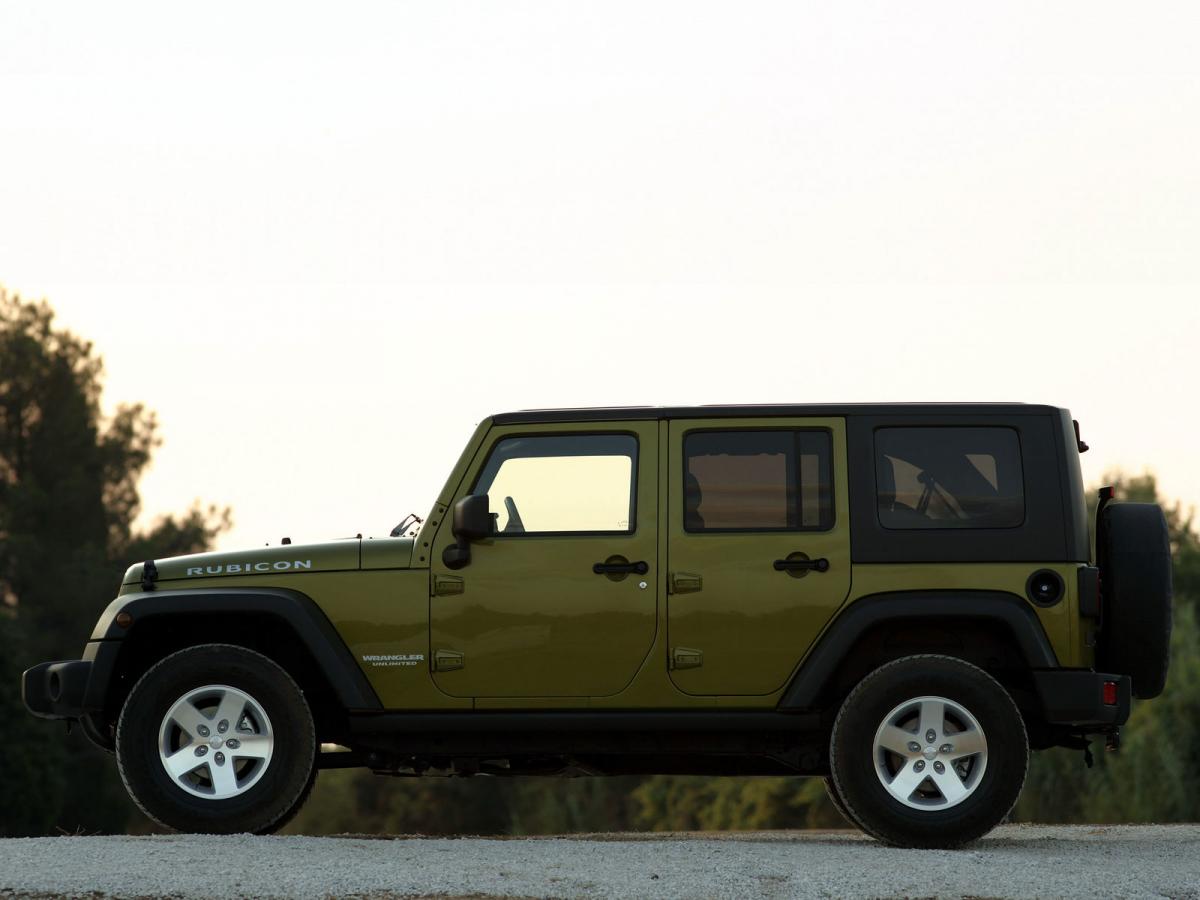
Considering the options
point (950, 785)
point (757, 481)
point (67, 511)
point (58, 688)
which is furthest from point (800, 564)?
point (67, 511)

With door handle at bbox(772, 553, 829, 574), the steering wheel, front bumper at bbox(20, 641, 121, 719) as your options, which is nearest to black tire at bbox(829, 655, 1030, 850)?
door handle at bbox(772, 553, 829, 574)

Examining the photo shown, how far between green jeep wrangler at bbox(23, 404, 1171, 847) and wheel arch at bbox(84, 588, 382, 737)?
0.07ft

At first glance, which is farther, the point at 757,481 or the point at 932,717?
the point at 757,481

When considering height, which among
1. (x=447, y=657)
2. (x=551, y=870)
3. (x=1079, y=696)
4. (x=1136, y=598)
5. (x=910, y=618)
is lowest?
(x=551, y=870)

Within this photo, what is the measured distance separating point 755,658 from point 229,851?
111 inches

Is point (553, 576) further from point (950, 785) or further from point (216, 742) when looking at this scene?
point (950, 785)

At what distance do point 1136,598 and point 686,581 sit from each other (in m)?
2.34

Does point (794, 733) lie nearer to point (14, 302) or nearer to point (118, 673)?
point (118, 673)

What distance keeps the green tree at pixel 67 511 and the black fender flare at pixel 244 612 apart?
31.4 metres

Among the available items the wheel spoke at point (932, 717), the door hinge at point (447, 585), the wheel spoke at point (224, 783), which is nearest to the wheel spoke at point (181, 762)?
the wheel spoke at point (224, 783)

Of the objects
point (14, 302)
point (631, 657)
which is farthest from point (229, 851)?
point (14, 302)

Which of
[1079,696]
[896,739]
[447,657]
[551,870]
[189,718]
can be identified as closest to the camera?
[551,870]

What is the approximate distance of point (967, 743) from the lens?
29.1 feet

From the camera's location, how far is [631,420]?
9.08 meters
